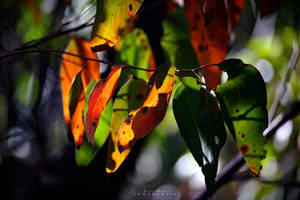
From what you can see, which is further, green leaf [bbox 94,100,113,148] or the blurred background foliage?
the blurred background foliage

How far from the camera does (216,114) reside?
0.52 meters

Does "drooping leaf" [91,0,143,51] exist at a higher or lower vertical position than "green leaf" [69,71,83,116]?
higher

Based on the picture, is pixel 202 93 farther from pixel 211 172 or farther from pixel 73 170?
pixel 73 170

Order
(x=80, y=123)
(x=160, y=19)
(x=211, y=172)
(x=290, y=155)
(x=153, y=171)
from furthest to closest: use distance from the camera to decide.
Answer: (x=153, y=171)
(x=290, y=155)
(x=160, y=19)
(x=80, y=123)
(x=211, y=172)

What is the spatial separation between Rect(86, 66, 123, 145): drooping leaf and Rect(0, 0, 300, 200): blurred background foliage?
34 cm

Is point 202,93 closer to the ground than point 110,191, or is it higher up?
higher up

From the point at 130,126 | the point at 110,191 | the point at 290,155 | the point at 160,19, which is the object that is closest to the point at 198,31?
the point at 130,126

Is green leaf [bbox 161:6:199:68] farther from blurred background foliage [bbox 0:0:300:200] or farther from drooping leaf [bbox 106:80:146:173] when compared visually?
drooping leaf [bbox 106:80:146:173]

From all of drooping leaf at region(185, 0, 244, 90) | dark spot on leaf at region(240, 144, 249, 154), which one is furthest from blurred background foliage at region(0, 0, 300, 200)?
dark spot on leaf at region(240, 144, 249, 154)

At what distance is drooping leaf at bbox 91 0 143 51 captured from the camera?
46 cm

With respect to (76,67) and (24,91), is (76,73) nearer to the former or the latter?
(76,67)

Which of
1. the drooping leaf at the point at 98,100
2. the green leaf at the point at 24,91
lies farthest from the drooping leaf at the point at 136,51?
the green leaf at the point at 24,91

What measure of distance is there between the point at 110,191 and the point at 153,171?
1.44 metres

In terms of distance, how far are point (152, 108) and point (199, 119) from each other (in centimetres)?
10
